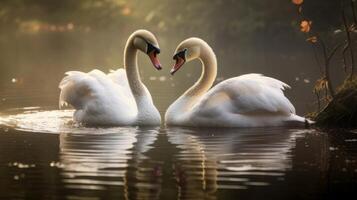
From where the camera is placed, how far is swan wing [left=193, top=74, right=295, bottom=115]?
12.6m

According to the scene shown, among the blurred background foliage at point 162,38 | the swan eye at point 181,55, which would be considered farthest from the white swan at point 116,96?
the blurred background foliage at point 162,38

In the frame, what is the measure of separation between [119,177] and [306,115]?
19.1 ft

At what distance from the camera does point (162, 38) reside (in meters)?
48.4

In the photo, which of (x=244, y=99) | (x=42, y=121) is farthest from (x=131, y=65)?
(x=244, y=99)

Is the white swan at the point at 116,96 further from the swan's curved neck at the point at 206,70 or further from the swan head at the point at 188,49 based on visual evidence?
the swan's curved neck at the point at 206,70

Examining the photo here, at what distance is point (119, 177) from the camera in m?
8.90

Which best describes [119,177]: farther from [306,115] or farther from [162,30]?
[162,30]

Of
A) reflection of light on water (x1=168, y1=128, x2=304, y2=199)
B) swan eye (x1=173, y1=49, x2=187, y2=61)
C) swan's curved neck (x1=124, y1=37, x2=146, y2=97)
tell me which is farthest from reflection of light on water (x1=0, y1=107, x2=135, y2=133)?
swan eye (x1=173, y1=49, x2=187, y2=61)

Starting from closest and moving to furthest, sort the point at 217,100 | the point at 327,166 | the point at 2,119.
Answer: the point at 327,166 < the point at 217,100 < the point at 2,119

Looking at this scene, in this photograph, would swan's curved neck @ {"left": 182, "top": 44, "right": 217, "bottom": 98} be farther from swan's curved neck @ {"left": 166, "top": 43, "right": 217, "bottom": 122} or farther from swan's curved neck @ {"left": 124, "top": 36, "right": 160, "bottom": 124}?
swan's curved neck @ {"left": 124, "top": 36, "right": 160, "bottom": 124}

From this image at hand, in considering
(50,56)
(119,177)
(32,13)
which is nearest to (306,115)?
(119,177)

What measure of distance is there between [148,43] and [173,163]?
4123mm

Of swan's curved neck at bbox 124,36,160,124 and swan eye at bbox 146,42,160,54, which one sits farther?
swan eye at bbox 146,42,160,54

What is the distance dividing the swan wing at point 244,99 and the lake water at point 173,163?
317 mm
